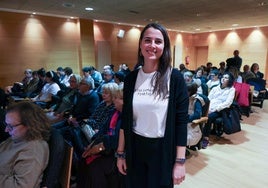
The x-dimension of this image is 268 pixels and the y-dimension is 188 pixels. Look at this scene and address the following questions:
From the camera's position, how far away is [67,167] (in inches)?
53.6

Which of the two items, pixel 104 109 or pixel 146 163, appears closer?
pixel 146 163

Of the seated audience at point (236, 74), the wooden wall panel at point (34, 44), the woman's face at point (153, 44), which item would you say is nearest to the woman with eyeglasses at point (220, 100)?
the seated audience at point (236, 74)

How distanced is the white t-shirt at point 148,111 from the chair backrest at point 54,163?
552 mm

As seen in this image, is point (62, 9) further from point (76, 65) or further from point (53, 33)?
point (76, 65)

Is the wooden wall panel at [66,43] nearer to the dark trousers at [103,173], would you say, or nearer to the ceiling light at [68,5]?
the ceiling light at [68,5]

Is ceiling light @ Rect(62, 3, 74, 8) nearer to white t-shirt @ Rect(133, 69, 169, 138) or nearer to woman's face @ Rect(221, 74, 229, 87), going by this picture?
woman's face @ Rect(221, 74, 229, 87)

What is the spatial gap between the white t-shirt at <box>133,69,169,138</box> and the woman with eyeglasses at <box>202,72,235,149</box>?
2447mm

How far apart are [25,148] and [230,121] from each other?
120 inches

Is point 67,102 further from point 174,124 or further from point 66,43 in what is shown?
point 66,43

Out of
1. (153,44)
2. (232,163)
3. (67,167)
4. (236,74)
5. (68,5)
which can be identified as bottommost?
(232,163)

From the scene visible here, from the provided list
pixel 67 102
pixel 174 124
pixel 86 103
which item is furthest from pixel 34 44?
pixel 174 124

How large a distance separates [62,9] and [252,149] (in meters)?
5.91

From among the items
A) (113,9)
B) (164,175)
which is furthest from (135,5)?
(164,175)

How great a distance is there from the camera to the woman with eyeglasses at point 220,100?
11.0 feet
